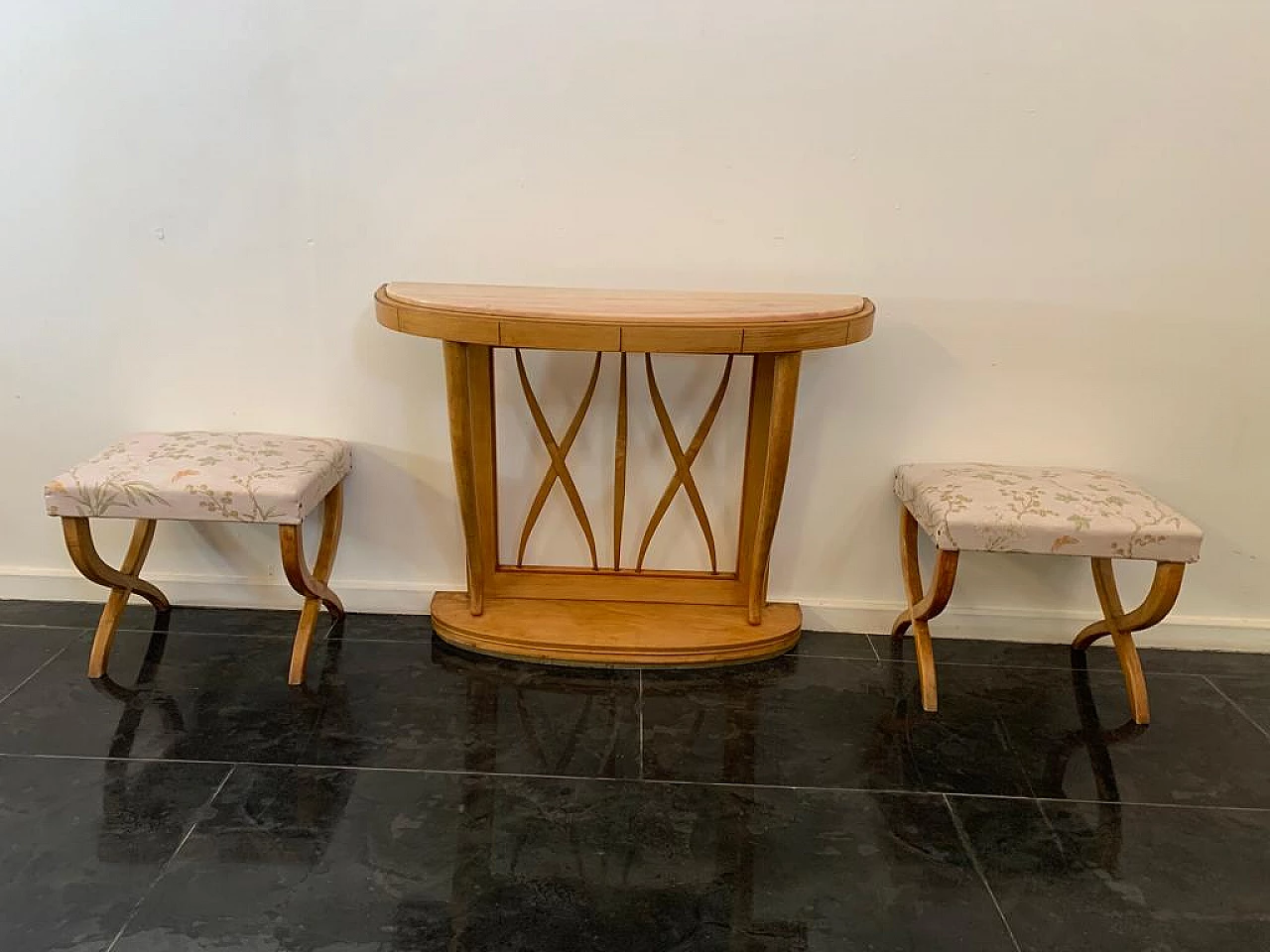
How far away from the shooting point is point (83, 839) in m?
1.66

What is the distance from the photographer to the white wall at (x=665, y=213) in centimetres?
212

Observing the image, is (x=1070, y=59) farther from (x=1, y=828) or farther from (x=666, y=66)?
(x=1, y=828)

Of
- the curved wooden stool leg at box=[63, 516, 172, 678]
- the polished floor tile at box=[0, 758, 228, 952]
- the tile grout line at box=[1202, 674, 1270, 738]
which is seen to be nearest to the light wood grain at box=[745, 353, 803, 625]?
the tile grout line at box=[1202, 674, 1270, 738]

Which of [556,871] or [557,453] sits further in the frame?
[557,453]

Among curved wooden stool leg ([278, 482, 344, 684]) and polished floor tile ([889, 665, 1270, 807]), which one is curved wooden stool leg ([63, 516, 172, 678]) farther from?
polished floor tile ([889, 665, 1270, 807])

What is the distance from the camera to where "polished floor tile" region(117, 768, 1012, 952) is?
1506 millimetres

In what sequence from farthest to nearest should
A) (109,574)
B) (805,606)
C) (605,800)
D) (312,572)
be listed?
(805,606)
(312,572)
(109,574)
(605,800)

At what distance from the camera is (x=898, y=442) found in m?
2.37

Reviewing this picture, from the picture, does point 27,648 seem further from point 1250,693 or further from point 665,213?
point 1250,693

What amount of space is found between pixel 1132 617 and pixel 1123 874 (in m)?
0.68

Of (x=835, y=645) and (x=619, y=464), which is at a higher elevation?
(x=619, y=464)

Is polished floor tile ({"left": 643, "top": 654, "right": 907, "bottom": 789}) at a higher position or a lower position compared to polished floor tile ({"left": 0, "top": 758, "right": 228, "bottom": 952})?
lower

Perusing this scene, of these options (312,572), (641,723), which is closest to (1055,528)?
(641,723)

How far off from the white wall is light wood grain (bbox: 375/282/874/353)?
262 mm
